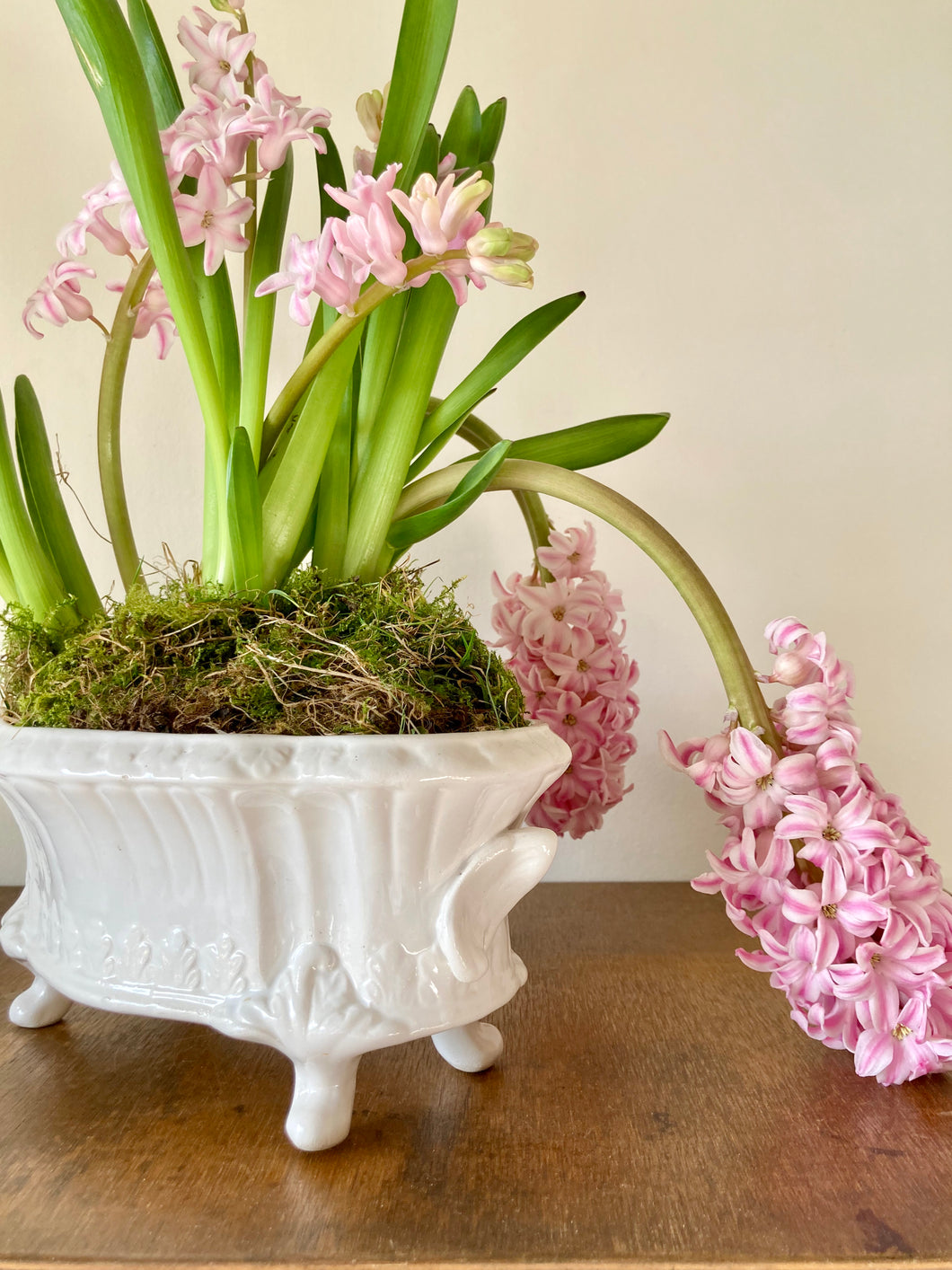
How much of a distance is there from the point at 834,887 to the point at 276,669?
11.7 inches

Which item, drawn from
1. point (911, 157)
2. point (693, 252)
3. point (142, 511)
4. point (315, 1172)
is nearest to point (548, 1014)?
point (315, 1172)

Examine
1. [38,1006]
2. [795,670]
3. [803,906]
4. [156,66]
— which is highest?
[156,66]

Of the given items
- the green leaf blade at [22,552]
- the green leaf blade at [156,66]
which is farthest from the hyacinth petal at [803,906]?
the green leaf blade at [156,66]

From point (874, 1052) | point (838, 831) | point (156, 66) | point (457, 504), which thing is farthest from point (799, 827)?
point (156, 66)

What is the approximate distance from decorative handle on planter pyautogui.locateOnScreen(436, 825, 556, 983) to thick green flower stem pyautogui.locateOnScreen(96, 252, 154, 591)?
291 millimetres

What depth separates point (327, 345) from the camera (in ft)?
1.59

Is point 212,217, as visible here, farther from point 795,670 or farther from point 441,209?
point 795,670

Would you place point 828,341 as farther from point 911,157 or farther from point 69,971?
point 69,971

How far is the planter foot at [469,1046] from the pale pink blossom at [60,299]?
1.56 ft

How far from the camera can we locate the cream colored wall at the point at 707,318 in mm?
981

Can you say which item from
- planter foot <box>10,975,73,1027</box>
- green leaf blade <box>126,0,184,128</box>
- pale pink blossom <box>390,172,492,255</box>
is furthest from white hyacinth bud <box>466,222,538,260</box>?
planter foot <box>10,975,73,1027</box>

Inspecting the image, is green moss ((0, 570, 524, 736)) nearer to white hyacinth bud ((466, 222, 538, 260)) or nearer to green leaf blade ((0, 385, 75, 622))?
green leaf blade ((0, 385, 75, 622))

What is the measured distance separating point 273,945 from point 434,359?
33cm

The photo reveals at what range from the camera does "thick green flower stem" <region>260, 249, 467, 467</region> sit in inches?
17.5
